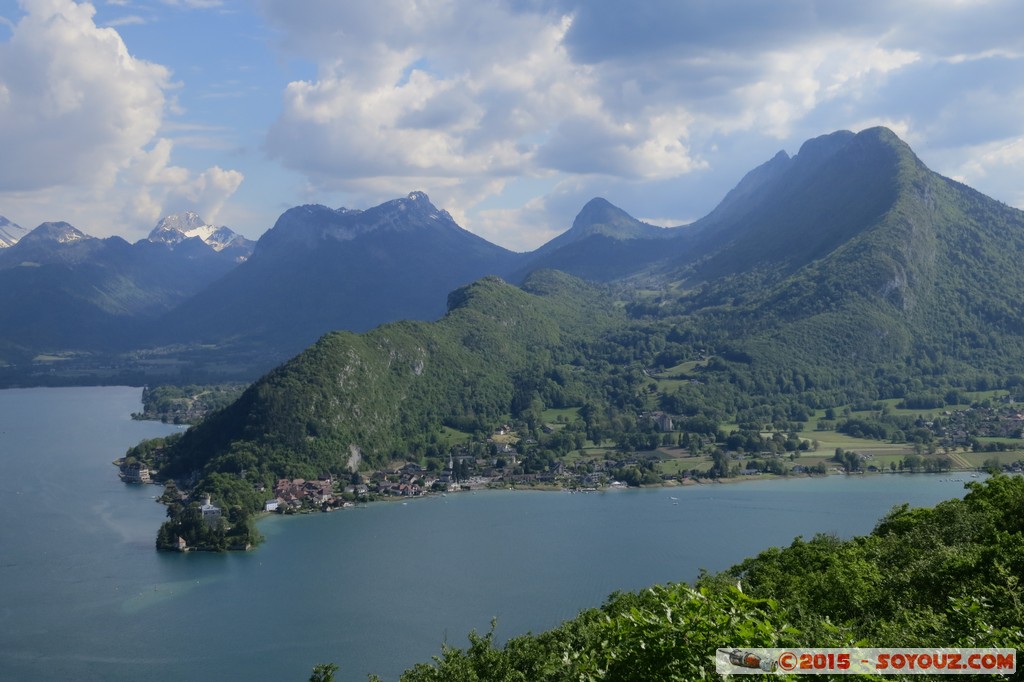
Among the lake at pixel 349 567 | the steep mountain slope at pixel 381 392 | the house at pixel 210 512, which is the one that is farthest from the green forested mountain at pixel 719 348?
the lake at pixel 349 567

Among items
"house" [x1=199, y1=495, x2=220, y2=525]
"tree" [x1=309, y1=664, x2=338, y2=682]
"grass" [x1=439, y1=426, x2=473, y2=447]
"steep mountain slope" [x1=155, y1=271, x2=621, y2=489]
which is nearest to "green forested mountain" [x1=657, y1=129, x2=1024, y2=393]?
"steep mountain slope" [x1=155, y1=271, x2=621, y2=489]

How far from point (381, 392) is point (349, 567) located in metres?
38.5

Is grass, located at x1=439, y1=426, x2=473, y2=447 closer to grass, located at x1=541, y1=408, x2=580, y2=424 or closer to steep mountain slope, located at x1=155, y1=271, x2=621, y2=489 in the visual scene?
steep mountain slope, located at x1=155, y1=271, x2=621, y2=489

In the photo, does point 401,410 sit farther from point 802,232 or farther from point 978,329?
point 802,232

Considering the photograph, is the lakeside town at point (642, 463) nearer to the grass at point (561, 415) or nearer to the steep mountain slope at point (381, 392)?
the steep mountain slope at point (381, 392)

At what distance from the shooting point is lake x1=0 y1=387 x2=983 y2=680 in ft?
111

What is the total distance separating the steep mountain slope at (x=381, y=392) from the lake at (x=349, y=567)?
8.22m

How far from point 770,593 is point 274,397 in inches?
2289

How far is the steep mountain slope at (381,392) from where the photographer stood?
69.9m

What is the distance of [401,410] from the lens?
83.8 m

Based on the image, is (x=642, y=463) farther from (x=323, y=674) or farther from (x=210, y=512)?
(x=323, y=674)

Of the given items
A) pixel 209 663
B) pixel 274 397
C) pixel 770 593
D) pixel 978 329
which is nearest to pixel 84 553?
pixel 209 663

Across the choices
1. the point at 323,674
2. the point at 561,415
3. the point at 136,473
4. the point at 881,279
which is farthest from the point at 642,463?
the point at 881,279

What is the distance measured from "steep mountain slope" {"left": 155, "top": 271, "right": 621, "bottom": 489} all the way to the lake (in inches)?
324
